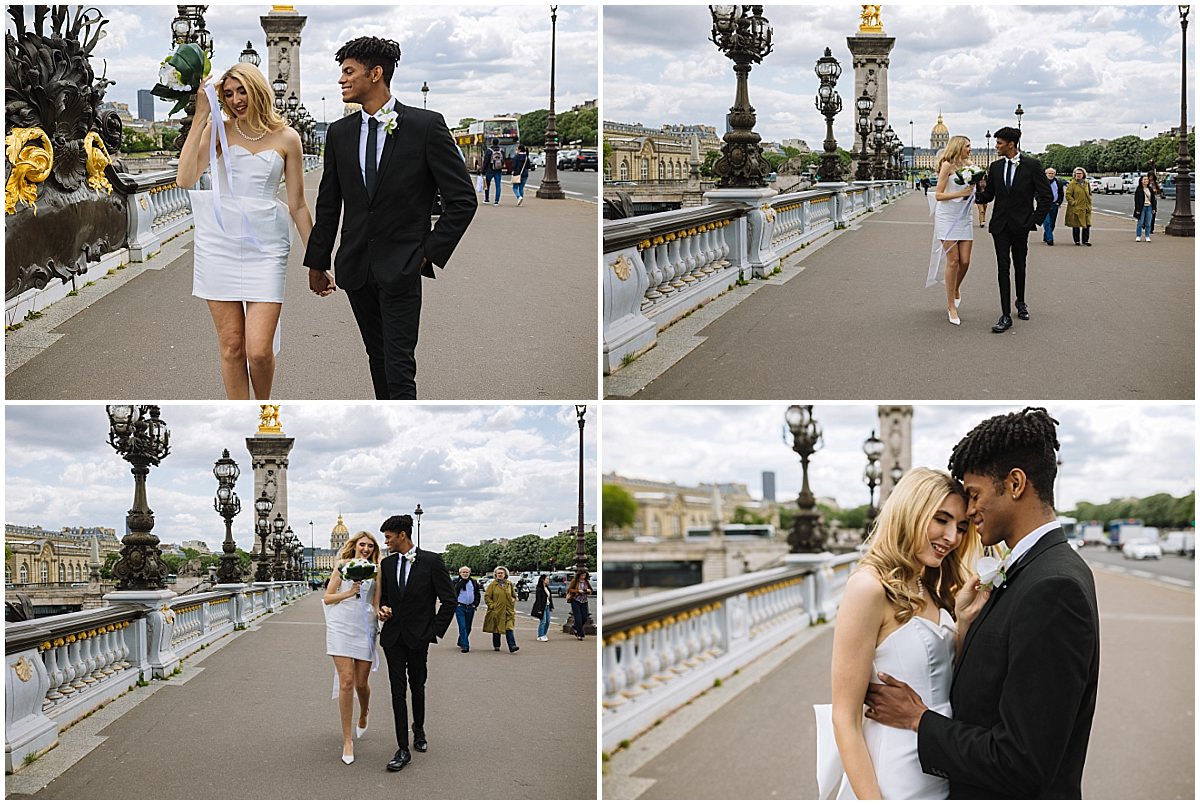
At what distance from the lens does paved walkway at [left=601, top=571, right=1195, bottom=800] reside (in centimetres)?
758

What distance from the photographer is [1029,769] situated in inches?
125

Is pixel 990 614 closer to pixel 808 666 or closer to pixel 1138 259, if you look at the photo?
pixel 808 666

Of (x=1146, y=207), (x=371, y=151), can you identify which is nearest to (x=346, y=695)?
(x=371, y=151)

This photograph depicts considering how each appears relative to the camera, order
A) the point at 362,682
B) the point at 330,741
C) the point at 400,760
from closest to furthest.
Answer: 1. the point at 400,760
2. the point at 362,682
3. the point at 330,741

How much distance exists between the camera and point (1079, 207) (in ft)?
62.5

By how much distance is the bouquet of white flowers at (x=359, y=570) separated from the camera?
7242 mm

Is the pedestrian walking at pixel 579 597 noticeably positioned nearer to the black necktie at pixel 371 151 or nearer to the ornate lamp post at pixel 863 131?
the black necktie at pixel 371 151

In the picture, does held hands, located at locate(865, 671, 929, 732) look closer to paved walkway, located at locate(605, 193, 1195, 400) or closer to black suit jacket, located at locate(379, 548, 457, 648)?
black suit jacket, located at locate(379, 548, 457, 648)

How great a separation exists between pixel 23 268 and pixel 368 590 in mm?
4690

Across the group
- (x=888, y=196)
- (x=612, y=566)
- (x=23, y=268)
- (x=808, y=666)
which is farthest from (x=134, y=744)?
(x=612, y=566)

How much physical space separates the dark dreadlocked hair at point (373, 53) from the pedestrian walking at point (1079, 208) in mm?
15759

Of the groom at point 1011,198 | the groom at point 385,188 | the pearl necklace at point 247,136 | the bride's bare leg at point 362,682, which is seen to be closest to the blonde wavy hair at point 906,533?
the groom at point 385,188

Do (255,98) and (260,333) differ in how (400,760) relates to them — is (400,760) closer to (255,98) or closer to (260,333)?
(260,333)

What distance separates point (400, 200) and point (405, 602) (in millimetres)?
2870
